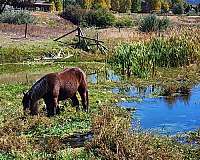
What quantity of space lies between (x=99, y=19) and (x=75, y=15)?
615 centimetres

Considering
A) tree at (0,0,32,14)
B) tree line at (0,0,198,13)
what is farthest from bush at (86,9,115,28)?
tree line at (0,0,198,13)

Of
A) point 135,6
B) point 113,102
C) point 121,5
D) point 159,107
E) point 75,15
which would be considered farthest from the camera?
point 135,6

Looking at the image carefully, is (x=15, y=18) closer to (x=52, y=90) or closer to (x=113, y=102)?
(x=113, y=102)

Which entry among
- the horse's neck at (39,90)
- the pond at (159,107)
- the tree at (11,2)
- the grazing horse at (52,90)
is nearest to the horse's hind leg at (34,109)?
the grazing horse at (52,90)

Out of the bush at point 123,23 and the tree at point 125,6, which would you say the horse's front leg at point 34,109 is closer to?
the bush at point 123,23

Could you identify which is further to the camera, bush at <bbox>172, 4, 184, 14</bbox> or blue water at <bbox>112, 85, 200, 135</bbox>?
bush at <bbox>172, 4, 184, 14</bbox>

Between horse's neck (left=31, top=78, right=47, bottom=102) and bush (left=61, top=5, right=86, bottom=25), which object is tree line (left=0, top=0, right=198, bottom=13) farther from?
horse's neck (left=31, top=78, right=47, bottom=102)

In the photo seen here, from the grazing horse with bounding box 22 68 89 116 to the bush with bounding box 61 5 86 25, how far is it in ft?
177

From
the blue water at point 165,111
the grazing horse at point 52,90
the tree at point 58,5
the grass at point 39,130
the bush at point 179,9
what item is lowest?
the bush at point 179,9

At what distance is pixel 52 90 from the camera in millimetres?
16547

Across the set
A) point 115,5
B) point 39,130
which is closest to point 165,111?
point 39,130

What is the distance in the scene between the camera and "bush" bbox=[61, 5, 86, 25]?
7211cm

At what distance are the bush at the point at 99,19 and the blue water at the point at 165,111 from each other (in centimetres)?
4623

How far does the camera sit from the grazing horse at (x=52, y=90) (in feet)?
53.8
